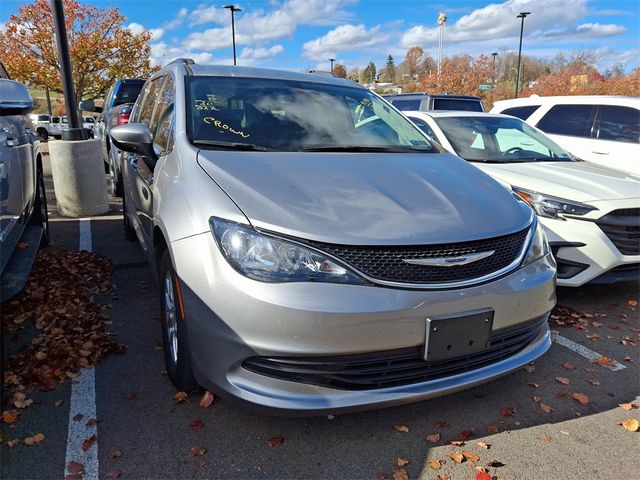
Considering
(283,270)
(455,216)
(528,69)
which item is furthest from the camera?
(528,69)

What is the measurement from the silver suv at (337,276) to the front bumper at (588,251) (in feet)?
4.94

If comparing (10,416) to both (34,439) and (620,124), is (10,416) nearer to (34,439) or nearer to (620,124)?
(34,439)

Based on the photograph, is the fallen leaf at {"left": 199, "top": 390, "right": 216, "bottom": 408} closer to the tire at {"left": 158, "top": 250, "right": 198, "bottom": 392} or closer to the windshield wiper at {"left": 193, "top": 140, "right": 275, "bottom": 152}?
the tire at {"left": 158, "top": 250, "right": 198, "bottom": 392}

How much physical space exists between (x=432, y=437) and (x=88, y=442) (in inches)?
65.5

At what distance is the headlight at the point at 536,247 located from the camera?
2.58 m

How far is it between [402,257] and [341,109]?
175 cm

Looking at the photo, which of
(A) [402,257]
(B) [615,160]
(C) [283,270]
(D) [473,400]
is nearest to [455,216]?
(A) [402,257]

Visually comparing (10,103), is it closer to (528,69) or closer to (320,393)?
(320,393)

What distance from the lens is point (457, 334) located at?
2.24m

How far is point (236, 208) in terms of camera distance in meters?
2.27

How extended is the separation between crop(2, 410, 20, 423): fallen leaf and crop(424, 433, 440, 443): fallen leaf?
6.80 feet

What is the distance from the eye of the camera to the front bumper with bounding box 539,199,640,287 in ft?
13.2

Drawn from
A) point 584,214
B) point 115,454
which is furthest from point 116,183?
point 584,214

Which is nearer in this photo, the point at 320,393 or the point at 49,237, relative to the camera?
the point at 320,393
